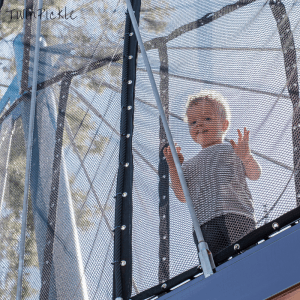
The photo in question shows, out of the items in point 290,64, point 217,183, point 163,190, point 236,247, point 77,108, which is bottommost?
point 236,247

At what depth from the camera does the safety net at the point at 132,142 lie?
4.19 ft

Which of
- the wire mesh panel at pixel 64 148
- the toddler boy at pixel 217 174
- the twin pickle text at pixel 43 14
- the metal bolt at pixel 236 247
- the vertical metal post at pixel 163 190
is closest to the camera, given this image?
the metal bolt at pixel 236 247

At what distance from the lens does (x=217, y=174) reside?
1362 mm

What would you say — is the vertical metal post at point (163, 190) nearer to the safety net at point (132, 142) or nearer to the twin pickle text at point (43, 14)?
the safety net at point (132, 142)

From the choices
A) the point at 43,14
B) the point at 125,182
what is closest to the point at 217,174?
the point at 125,182

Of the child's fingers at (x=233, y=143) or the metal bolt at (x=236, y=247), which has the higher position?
the child's fingers at (x=233, y=143)

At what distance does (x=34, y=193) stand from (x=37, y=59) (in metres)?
0.81

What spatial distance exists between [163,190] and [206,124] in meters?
0.33

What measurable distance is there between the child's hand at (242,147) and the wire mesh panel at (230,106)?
20 mm

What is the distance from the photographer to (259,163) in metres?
1.25

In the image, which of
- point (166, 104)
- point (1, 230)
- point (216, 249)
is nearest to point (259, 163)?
point (216, 249)

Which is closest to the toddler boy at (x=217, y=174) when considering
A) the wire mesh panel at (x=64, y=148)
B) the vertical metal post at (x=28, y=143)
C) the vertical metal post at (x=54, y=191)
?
the wire mesh panel at (x=64, y=148)

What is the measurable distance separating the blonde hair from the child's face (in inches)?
0.5

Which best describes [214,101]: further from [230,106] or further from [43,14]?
[43,14]
